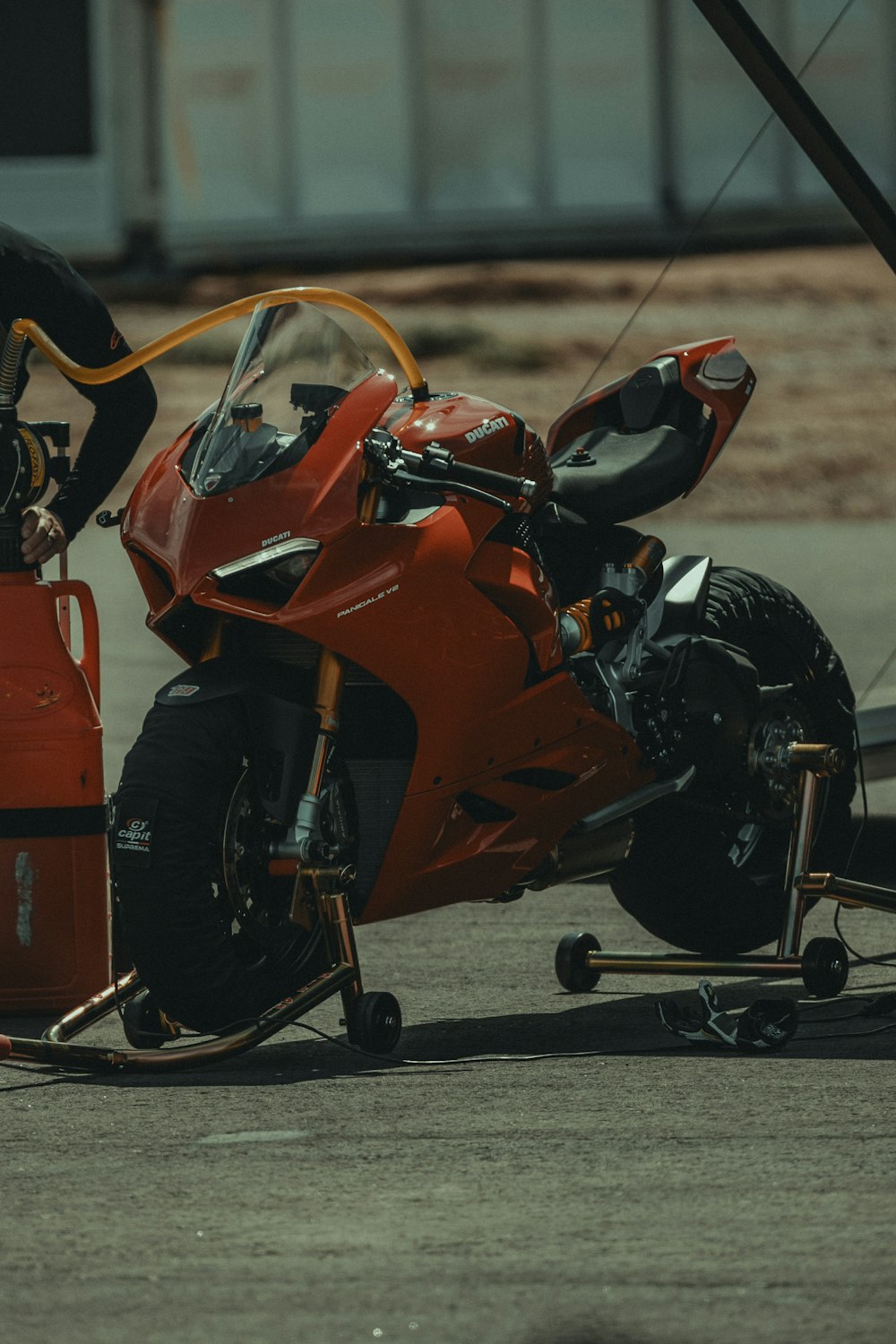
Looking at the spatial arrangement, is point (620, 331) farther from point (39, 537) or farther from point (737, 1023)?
point (737, 1023)

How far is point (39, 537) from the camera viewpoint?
5.37 m

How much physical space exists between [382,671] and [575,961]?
1.01 metres

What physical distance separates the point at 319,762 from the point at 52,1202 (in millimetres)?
1165

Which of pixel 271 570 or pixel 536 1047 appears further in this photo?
pixel 536 1047

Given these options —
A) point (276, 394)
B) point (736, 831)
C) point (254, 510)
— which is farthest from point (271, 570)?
point (736, 831)

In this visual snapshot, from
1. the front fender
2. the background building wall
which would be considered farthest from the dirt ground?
the front fender

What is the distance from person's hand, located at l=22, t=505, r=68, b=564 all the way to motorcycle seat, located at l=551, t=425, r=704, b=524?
1.06 metres

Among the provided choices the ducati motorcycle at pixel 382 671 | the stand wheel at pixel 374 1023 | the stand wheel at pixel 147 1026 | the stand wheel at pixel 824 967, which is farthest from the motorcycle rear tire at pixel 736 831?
the stand wheel at pixel 147 1026

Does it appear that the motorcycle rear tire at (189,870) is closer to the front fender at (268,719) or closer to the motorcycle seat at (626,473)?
the front fender at (268,719)

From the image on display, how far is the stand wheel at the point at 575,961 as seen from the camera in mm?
5535

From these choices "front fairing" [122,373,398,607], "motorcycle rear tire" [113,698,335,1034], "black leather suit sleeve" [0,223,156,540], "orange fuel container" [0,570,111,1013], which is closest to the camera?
"motorcycle rear tire" [113,698,335,1034]

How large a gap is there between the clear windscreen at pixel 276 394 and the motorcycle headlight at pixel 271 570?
19cm

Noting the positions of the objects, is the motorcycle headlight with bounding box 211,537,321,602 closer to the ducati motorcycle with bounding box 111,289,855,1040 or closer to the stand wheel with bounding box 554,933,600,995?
the ducati motorcycle with bounding box 111,289,855,1040

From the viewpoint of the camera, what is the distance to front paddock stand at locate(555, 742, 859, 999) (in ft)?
17.6
